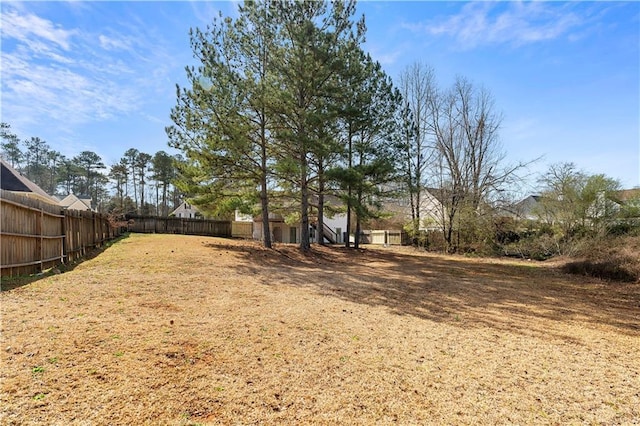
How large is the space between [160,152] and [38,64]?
122ft

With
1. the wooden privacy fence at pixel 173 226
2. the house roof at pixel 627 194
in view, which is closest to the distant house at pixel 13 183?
the wooden privacy fence at pixel 173 226

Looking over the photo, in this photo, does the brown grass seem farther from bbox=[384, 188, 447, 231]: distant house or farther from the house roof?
bbox=[384, 188, 447, 231]: distant house

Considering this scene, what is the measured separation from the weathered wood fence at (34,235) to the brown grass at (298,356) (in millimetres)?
913

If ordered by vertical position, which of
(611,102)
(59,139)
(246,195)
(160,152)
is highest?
(160,152)

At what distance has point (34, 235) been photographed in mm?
7090

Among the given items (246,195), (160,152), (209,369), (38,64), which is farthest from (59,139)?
(160,152)

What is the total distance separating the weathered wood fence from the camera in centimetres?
613

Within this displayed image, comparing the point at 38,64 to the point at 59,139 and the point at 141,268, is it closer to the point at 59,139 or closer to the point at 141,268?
the point at 141,268

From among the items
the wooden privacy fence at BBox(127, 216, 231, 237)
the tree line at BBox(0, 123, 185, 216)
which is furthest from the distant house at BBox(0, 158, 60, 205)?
the tree line at BBox(0, 123, 185, 216)

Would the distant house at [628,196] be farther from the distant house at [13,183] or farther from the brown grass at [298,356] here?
the distant house at [13,183]

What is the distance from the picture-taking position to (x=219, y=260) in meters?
11.0

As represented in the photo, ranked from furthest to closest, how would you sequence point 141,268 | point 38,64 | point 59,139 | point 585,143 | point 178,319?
point 585,143 < point 59,139 < point 141,268 < point 38,64 < point 178,319

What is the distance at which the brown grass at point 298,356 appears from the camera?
2.62m

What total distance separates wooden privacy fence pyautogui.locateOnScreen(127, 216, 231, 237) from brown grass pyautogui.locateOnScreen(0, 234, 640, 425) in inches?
689
